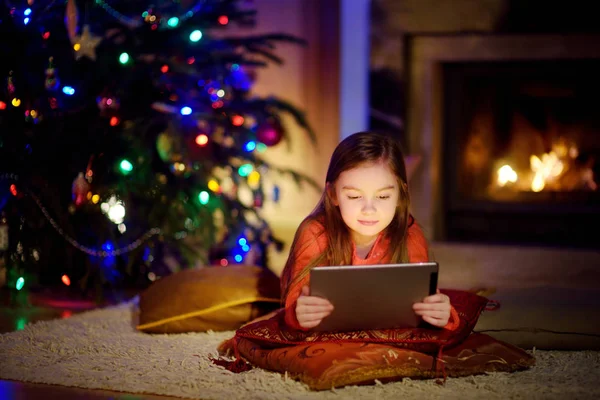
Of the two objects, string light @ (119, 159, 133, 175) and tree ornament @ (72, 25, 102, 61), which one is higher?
tree ornament @ (72, 25, 102, 61)

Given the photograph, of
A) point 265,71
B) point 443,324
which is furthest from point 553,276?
point 265,71

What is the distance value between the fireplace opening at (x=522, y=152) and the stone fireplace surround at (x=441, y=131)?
0.06 m

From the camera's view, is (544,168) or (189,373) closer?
(189,373)

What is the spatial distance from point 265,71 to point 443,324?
3640mm

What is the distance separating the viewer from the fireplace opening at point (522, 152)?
157 inches

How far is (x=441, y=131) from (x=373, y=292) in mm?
2667

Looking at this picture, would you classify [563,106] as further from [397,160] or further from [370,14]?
[397,160]

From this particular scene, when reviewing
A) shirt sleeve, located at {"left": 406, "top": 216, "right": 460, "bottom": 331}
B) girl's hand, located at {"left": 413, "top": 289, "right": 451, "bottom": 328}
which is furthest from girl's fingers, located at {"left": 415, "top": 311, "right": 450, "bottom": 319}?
shirt sleeve, located at {"left": 406, "top": 216, "right": 460, "bottom": 331}

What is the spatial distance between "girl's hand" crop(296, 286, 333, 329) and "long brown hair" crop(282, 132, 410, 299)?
0.51 ft

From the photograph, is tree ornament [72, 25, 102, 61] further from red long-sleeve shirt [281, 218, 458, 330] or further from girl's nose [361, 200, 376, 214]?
girl's nose [361, 200, 376, 214]

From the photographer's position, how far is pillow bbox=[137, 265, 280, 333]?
7.50ft

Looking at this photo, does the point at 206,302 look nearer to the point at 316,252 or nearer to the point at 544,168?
the point at 316,252

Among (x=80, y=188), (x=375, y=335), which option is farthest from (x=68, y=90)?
(x=375, y=335)

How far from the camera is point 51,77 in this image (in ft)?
8.92
